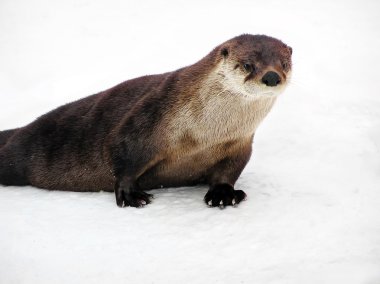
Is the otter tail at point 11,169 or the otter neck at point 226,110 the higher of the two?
the otter neck at point 226,110

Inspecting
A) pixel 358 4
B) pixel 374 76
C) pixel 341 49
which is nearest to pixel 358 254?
pixel 374 76

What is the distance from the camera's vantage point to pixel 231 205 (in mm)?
4176

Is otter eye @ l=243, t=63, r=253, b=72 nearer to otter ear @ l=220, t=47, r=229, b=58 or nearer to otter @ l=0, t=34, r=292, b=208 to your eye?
otter @ l=0, t=34, r=292, b=208

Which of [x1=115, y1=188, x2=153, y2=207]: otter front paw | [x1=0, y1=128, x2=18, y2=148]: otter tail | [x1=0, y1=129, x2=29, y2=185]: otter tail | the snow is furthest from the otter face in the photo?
[x1=0, y1=128, x2=18, y2=148]: otter tail

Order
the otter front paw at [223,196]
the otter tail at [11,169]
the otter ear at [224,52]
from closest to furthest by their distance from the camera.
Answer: the otter ear at [224,52]
the otter front paw at [223,196]
the otter tail at [11,169]

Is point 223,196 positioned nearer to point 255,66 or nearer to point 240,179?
point 240,179

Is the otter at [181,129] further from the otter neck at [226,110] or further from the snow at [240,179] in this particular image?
the snow at [240,179]

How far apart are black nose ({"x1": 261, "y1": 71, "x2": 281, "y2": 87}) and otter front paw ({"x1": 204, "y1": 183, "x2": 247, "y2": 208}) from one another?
39.1 inches

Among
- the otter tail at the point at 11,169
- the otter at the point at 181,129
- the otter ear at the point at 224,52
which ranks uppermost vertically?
the otter ear at the point at 224,52

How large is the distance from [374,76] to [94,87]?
3.75 meters

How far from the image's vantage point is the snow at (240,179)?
3.26 meters

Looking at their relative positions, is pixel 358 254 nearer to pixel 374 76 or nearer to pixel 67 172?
pixel 67 172

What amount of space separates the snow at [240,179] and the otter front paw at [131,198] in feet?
0.28

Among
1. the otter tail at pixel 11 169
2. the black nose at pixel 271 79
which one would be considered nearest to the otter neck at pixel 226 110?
the black nose at pixel 271 79
